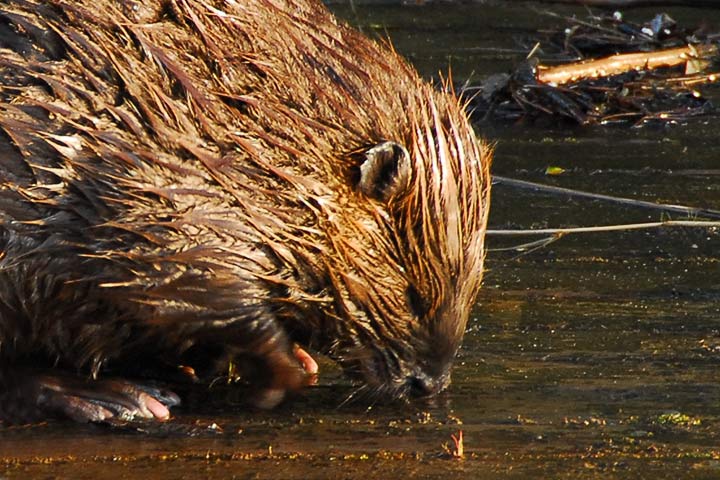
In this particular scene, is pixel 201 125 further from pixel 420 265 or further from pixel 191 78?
pixel 420 265

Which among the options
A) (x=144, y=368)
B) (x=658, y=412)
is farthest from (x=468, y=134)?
(x=144, y=368)

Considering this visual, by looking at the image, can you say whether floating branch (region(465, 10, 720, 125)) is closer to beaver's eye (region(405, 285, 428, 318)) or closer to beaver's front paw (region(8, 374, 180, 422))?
beaver's eye (region(405, 285, 428, 318))

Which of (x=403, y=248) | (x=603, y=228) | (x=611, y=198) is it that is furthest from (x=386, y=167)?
(x=611, y=198)

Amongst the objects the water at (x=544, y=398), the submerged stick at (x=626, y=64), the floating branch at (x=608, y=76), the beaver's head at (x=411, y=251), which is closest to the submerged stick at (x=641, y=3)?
the floating branch at (x=608, y=76)

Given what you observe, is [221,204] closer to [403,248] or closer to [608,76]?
[403,248]

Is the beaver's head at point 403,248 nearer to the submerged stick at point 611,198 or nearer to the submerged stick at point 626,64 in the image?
the submerged stick at point 611,198
